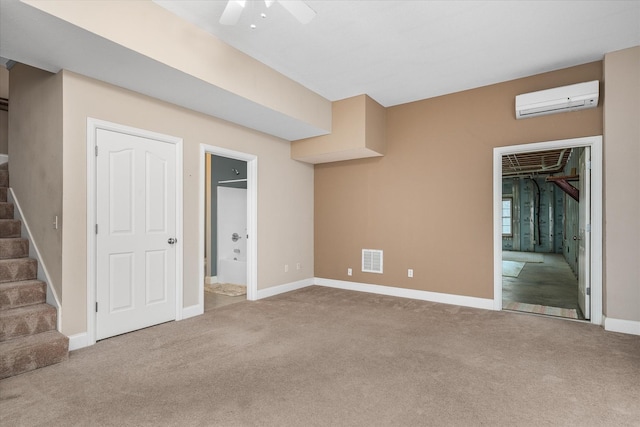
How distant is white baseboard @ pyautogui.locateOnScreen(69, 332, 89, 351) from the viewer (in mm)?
2910

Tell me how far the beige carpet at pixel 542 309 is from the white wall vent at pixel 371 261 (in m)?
1.84

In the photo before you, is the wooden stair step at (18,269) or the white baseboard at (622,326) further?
the white baseboard at (622,326)

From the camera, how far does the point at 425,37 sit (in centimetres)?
321

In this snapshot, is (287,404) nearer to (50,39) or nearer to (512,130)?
(50,39)

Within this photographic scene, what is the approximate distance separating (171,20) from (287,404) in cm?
318

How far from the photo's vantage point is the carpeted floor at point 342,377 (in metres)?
1.98

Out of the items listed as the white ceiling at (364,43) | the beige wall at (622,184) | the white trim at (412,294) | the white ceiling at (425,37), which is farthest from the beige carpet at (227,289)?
the beige wall at (622,184)

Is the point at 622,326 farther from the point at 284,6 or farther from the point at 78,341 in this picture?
the point at 78,341

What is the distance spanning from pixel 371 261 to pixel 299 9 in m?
3.95

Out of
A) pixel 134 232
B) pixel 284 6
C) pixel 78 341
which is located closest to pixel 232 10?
pixel 284 6

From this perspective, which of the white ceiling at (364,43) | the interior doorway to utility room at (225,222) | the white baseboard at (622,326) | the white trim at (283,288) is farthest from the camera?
the interior doorway to utility room at (225,222)

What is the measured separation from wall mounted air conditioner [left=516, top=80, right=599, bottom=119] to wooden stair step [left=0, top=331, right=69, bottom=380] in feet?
17.5

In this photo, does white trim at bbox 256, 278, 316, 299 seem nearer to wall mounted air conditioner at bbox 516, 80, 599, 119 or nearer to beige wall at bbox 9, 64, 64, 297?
beige wall at bbox 9, 64, 64, 297

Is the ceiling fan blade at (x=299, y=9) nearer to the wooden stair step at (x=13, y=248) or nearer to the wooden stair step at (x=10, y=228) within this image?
the wooden stair step at (x=13, y=248)
